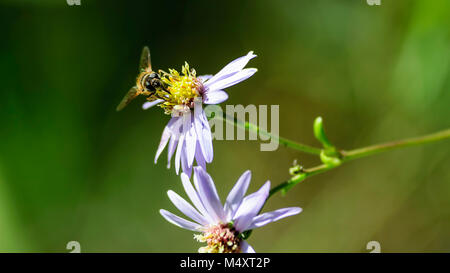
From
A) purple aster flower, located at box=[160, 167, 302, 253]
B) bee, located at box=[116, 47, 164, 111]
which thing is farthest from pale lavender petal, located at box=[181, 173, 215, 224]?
bee, located at box=[116, 47, 164, 111]

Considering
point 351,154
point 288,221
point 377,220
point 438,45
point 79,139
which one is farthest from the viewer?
point 79,139

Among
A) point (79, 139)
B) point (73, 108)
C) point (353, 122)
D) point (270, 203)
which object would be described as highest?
point (73, 108)

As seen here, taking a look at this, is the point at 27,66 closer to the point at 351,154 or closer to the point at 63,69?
the point at 63,69

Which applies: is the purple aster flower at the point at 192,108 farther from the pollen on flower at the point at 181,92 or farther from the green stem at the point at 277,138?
the green stem at the point at 277,138

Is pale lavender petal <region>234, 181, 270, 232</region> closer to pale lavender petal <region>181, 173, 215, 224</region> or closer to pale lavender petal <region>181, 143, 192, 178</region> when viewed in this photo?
pale lavender petal <region>181, 173, 215, 224</region>

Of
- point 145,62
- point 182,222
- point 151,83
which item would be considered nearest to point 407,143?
point 182,222

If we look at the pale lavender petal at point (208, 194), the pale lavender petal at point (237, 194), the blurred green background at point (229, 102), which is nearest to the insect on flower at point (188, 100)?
the pale lavender petal at point (208, 194)

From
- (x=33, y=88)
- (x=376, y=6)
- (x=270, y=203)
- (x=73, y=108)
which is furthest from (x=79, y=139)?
(x=376, y=6)
